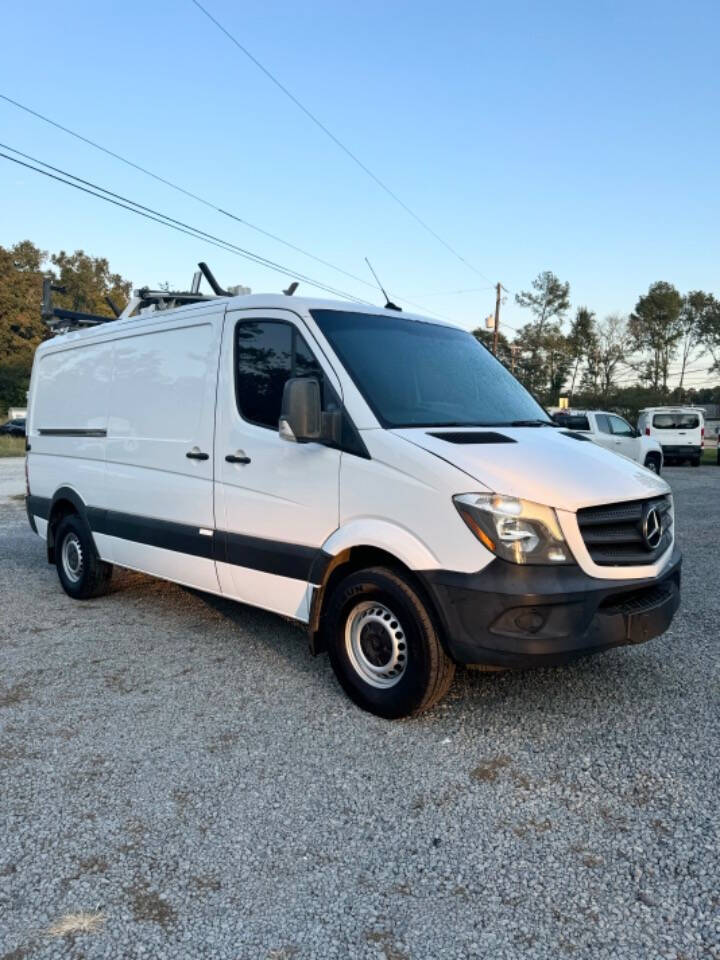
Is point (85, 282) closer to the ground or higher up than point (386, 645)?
higher up

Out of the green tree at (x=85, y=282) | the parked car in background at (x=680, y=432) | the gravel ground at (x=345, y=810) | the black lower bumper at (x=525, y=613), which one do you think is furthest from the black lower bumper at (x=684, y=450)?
the green tree at (x=85, y=282)

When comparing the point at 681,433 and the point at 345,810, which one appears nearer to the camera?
the point at 345,810

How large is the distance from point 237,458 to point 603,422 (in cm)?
1520

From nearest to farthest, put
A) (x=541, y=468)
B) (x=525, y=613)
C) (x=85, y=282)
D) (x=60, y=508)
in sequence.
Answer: (x=525, y=613), (x=541, y=468), (x=60, y=508), (x=85, y=282)

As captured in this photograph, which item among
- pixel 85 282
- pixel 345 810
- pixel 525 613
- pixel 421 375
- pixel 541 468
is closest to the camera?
pixel 345 810

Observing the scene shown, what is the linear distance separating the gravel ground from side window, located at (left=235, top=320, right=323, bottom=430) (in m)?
1.60

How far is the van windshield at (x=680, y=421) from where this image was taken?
24.0m

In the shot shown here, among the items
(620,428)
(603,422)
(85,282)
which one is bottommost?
(620,428)

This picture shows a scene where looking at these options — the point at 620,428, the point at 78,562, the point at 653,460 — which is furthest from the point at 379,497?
the point at 653,460

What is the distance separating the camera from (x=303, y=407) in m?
3.64

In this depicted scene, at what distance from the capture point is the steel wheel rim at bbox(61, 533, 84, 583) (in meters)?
6.15

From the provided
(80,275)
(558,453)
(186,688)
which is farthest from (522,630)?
(80,275)

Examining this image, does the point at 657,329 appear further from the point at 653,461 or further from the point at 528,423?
the point at 528,423

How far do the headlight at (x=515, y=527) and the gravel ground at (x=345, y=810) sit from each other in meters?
0.94
